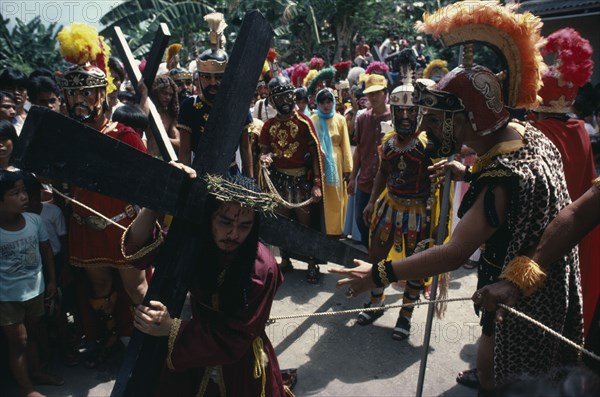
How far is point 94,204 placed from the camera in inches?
127

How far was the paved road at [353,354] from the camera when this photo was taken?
3.33m

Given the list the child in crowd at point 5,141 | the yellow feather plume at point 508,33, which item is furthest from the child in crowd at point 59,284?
the yellow feather plume at point 508,33

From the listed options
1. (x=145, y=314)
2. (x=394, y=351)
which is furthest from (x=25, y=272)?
(x=394, y=351)

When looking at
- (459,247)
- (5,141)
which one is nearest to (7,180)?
(5,141)

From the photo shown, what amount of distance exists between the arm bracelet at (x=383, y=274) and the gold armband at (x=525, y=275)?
0.52 meters

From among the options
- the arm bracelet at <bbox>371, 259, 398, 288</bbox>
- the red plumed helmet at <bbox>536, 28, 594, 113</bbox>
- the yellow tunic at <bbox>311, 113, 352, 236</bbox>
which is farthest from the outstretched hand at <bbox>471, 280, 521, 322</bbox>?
the yellow tunic at <bbox>311, 113, 352, 236</bbox>

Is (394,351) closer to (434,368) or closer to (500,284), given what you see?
(434,368)

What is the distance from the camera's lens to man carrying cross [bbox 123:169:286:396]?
1.88m

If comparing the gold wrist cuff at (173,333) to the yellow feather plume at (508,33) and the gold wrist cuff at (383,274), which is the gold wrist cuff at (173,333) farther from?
the yellow feather plume at (508,33)

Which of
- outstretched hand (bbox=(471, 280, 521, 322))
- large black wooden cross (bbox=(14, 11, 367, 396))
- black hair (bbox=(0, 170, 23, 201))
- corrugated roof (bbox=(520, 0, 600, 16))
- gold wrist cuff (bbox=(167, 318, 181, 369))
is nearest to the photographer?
large black wooden cross (bbox=(14, 11, 367, 396))

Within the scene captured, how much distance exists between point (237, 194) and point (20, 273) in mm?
1991

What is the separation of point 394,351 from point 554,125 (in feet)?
7.17

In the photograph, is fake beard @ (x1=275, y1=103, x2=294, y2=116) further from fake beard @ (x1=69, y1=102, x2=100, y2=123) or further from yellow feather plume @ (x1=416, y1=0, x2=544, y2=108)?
yellow feather plume @ (x1=416, y1=0, x2=544, y2=108)

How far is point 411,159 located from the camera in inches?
158
